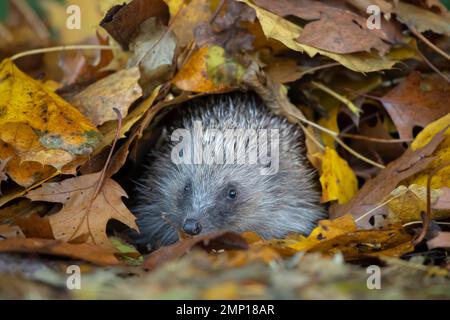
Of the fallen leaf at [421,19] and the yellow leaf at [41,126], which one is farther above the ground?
the fallen leaf at [421,19]

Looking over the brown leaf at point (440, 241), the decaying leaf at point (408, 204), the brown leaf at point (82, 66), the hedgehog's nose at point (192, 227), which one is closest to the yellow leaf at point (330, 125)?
the decaying leaf at point (408, 204)

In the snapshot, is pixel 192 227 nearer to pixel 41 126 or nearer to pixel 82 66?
pixel 41 126

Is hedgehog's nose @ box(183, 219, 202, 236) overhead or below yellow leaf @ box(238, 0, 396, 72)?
below

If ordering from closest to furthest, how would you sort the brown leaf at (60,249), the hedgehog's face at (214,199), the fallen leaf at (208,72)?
the brown leaf at (60,249), the hedgehog's face at (214,199), the fallen leaf at (208,72)

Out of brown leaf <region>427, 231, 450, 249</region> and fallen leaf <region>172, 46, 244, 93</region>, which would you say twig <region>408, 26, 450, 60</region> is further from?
brown leaf <region>427, 231, 450, 249</region>

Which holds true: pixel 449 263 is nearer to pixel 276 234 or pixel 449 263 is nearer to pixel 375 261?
pixel 375 261

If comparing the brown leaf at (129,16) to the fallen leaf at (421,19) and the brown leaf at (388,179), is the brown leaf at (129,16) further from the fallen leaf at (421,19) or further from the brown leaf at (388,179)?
the brown leaf at (388,179)

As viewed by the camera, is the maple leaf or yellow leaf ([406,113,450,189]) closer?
the maple leaf

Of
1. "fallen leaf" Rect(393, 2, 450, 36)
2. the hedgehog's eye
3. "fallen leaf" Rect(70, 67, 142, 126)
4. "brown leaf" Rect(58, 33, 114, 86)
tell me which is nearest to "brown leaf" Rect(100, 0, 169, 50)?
"fallen leaf" Rect(70, 67, 142, 126)
